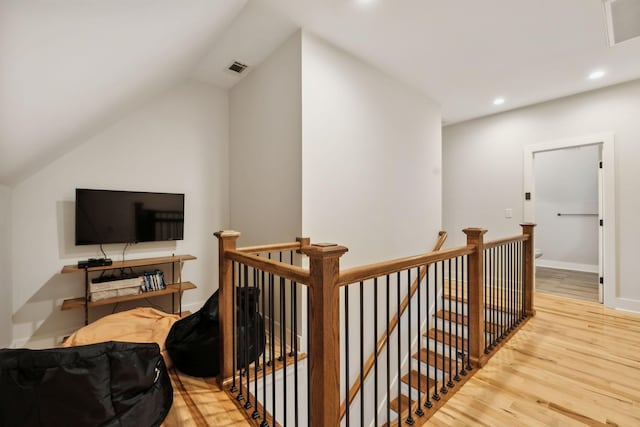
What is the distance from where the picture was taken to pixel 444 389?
177 centimetres

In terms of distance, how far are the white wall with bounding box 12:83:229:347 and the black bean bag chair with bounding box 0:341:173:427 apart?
70.6 inches

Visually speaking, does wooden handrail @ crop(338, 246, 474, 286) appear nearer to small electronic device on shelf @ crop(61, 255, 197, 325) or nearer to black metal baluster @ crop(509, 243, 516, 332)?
black metal baluster @ crop(509, 243, 516, 332)

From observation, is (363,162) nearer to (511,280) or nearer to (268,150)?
(268,150)

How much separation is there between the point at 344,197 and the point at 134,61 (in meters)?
1.92

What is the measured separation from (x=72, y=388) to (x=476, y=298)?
234 cm

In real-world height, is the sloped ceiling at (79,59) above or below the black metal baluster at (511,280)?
above

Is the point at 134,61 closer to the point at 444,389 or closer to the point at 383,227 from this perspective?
the point at 383,227

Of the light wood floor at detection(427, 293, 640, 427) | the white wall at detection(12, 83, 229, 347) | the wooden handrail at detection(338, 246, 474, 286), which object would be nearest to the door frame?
the light wood floor at detection(427, 293, 640, 427)

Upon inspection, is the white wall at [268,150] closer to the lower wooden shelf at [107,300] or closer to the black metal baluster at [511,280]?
the lower wooden shelf at [107,300]

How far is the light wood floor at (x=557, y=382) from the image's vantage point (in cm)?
161

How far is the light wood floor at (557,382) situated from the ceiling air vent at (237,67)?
343cm

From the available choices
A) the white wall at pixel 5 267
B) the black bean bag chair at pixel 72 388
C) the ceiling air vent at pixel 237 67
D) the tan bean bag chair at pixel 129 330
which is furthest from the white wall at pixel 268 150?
the white wall at pixel 5 267

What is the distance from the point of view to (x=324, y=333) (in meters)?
1.11

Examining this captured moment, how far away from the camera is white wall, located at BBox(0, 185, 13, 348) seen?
7.56 feet
